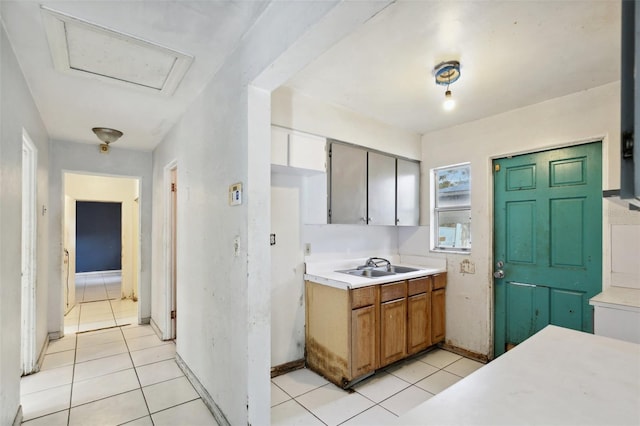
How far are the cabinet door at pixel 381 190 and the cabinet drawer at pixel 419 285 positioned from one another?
64cm

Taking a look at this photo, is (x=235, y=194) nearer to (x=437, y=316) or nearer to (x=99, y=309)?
(x=437, y=316)

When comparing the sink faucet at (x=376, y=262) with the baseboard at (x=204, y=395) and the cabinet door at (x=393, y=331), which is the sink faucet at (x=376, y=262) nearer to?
the cabinet door at (x=393, y=331)

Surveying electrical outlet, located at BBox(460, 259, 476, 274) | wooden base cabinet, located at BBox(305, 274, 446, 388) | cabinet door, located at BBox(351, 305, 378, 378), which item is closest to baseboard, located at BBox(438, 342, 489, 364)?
wooden base cabinet, located at BBox(305, 274, 446, 388)

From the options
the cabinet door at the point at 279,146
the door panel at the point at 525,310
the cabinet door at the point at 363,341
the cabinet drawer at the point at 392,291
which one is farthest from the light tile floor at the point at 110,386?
the door panel at the point at 525,310

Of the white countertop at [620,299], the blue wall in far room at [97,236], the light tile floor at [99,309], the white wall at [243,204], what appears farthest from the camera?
the blue wall in far room at [97,236]

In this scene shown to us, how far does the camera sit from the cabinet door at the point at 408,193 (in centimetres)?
346

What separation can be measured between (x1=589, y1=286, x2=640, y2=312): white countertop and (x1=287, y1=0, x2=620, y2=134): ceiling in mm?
1553

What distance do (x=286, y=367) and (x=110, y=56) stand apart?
274cm

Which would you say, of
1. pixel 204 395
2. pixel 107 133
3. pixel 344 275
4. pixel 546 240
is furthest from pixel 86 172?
pixel 546 240

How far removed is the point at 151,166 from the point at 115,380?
2796 millimetres

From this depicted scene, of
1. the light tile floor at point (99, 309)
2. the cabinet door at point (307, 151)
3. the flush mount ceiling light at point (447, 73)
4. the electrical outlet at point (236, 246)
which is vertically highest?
the flush mount ceiling light at point (447, 73)

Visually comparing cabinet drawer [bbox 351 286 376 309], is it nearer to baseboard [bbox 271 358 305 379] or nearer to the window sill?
baseboard [bbox 271 358 305 379]

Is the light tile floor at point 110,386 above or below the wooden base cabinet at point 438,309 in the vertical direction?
below

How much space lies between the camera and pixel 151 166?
446cm
